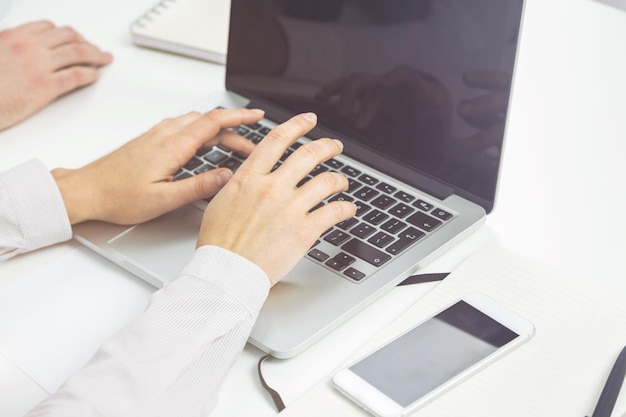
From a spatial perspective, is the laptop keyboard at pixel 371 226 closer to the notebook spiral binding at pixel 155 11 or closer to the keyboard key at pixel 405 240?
the keyboard key at pixel 405 240

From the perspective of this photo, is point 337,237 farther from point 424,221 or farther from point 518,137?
point 518,137

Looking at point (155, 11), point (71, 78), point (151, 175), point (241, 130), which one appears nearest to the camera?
point (151, 175)

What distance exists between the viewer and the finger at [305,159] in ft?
2.71

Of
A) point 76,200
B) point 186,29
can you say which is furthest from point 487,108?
point 186,29

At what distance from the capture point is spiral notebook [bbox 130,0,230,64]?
119cm

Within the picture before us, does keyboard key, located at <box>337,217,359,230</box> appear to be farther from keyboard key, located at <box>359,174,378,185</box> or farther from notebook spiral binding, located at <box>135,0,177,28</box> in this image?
notebook spiral binding, located at <box>135,0,177,28</box>

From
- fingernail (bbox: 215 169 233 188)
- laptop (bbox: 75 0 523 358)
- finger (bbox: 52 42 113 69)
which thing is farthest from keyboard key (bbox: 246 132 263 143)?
finger (bbox: 52 42 113 69)

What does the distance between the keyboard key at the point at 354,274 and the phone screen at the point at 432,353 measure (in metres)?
0.08

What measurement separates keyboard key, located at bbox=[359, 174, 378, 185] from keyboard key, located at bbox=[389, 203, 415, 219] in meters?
0.05

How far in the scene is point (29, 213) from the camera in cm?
89

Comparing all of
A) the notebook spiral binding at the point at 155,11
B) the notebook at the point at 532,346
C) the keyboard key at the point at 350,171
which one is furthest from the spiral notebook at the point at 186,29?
the notebook at the point at 532,346

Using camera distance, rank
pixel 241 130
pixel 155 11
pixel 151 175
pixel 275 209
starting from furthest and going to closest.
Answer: pixel 155 11 < pixel 241 130 < pixel 151 175 < pixel 275 209

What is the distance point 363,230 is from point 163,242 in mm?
213

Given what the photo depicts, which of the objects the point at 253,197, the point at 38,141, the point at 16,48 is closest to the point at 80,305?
the point at 253,197
